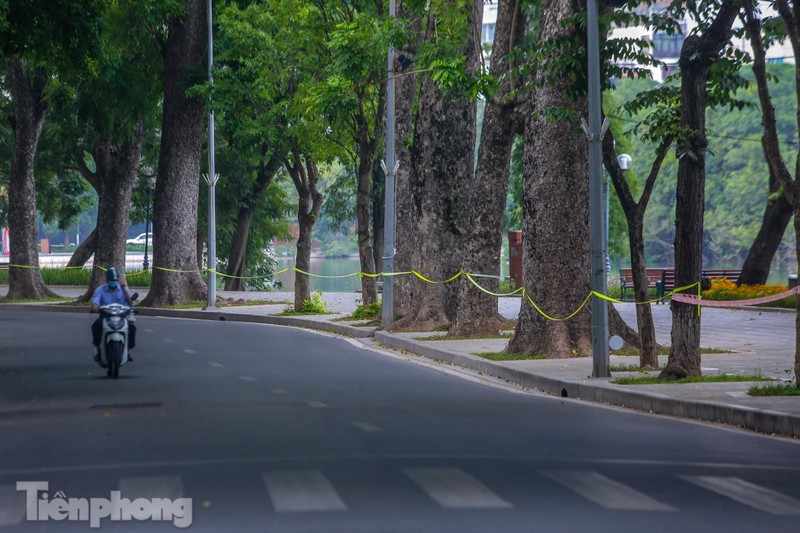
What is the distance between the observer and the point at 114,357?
1822cm

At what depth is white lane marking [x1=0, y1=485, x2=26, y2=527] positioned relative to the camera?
795 cm

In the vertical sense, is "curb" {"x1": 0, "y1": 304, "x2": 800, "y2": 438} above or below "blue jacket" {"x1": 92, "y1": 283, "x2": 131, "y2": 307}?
below

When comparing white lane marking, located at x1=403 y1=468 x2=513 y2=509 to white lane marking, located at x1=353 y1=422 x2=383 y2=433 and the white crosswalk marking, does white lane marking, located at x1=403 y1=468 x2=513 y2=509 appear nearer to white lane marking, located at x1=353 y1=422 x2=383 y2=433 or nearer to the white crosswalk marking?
the white crosswalk marking

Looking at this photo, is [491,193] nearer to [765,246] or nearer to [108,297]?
[108,297]

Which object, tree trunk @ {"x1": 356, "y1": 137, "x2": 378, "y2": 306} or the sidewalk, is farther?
tree trunk @ {"x1": 356, "y1": 137, "x2": 378, "y2": 306}

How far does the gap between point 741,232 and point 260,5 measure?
67995 mm

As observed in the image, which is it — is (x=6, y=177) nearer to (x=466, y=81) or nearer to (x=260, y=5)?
(x=260, y=5)

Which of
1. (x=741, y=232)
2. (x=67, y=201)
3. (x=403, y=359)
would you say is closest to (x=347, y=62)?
(x=403, y=359)

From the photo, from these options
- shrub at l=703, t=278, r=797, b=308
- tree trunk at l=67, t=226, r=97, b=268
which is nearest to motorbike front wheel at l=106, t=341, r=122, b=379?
shrub at l=703, t=278, r=797, b=308

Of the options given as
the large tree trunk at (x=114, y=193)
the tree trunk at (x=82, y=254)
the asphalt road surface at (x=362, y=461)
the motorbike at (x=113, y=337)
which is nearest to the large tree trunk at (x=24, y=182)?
the large tree trunk at (x=114, y=193)

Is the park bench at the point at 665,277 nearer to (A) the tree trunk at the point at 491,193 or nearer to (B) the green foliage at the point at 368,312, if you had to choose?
(B) the green foliage at the point at 368,312

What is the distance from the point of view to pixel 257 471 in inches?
378

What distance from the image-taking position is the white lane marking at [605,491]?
27.4 ft

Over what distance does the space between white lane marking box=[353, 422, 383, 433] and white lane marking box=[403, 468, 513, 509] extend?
7.65ft
